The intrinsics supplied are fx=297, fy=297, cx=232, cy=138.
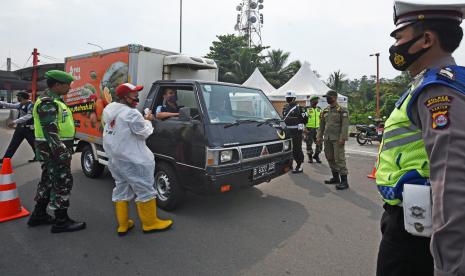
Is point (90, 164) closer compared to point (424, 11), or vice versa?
point (424, 11)

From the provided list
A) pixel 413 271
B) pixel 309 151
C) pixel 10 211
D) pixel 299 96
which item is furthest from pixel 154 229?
pixel 299 96

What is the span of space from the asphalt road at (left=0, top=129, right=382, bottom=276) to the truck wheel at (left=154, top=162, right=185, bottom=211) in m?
0.16

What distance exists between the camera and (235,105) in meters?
4.80

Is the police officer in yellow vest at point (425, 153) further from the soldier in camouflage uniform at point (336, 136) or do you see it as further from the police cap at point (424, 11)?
the soldier in camouflage uniform at point (336, 136)

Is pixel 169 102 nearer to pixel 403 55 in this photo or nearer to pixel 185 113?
pixel 185 113

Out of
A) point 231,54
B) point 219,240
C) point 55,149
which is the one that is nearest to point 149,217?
point 219,240

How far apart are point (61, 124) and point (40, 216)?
1.22 meters

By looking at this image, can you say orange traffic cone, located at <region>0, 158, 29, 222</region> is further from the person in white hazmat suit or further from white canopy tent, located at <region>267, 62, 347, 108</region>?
white canopy tent, located at <region>267, 62, 347, 108</region>

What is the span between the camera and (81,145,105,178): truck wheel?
5.93 m

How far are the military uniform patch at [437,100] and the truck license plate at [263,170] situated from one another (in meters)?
3.11

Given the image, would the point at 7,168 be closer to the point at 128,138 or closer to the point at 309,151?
the point at 128,138

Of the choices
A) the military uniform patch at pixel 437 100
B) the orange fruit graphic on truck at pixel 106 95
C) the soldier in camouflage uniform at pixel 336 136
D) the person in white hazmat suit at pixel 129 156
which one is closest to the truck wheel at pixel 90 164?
the orange fruit graphic on truck at pixel 106 95

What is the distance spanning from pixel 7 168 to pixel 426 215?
4.76 metres

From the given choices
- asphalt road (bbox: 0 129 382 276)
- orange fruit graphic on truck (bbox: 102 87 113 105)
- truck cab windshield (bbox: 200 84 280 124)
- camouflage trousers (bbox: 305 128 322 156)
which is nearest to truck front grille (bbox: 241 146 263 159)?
truck cab windshield (bbox: 200 84 280 124)
